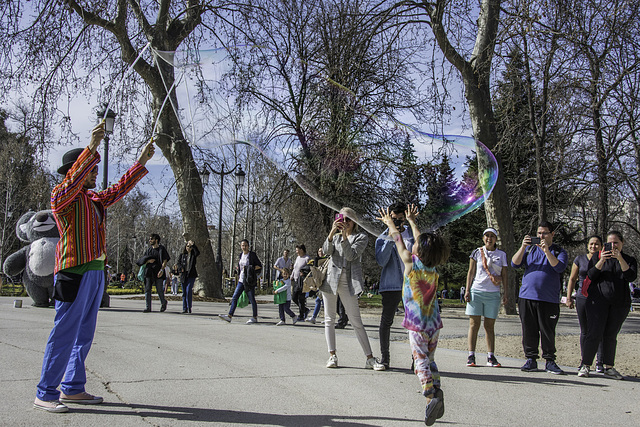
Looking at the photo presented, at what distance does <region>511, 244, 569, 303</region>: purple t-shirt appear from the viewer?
22.5 feet

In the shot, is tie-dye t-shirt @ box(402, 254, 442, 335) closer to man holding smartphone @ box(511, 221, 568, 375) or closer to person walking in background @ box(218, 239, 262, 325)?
man holding smartphone @ box(511, 221, 568, 375)

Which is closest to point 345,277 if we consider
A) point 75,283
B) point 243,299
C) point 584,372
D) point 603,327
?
point 584,372

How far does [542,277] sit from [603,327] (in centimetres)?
87

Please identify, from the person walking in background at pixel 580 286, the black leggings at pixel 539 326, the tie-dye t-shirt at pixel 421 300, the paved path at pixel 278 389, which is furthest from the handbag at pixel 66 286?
the person walking in background at pixel 580 286

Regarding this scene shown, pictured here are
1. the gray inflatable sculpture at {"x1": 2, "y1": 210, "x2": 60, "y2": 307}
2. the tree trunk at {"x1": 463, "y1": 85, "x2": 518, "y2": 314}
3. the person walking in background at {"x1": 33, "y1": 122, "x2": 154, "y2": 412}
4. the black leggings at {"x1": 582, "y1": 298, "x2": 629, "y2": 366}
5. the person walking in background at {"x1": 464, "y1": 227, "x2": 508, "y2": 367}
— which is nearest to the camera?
the person walking in background at {"x1": 33, "y1": 122, "x2": 154, "y2": 412}

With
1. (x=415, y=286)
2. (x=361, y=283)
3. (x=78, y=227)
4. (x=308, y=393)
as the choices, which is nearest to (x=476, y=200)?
(x=361, y=283)

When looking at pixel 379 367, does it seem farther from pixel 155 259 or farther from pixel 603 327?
pixel 155 259

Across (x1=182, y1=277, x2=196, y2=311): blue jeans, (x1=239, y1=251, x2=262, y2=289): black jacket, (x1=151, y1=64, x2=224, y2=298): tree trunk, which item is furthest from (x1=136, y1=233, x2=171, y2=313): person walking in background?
(x1=151, y1=64, x2=224, y2=298): tree trunk

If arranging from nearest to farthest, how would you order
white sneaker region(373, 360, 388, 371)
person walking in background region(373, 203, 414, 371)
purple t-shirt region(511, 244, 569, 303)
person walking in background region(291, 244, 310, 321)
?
1. white sneaker region(373, 360, 388, 371)
2. person walking in background region(373, 203, 414, 371)
3. purple t-shirt region(511, 244, 569, 303)
4. person walking in background region(291, 244, 310, 321)

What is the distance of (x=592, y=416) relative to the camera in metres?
4.61

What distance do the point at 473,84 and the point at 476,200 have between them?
8.14 metres

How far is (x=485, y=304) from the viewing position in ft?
23.5

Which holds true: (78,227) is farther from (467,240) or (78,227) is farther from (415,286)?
(467,240)

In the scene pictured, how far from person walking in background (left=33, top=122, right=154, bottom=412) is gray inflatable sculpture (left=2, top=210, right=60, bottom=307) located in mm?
8725
